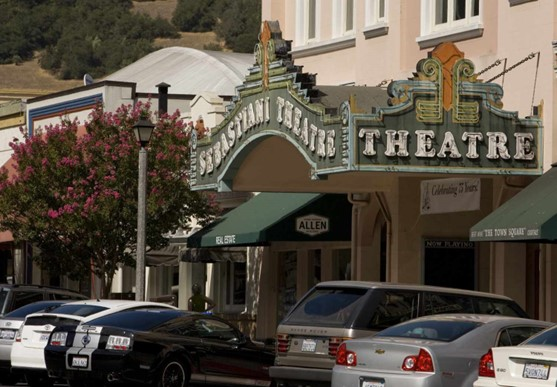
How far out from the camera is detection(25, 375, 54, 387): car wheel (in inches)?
922

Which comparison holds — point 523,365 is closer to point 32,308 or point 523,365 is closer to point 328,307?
point 328,307

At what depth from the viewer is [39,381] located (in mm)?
23562

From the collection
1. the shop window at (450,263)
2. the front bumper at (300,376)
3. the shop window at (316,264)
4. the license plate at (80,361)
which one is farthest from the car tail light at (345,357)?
the shop window at (316,264)

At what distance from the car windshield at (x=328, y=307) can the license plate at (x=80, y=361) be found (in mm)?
3244

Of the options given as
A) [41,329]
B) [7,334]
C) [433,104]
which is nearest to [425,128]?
[433,104]

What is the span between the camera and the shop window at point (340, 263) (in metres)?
32.1

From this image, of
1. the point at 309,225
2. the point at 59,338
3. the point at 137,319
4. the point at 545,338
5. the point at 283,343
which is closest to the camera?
the point at 545,338

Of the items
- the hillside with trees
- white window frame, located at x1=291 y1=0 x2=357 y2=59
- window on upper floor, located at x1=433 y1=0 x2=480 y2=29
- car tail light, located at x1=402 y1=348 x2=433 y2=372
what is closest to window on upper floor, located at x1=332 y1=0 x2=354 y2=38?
white window frame, located at x1=291 y1=0 x2=357 y2=59

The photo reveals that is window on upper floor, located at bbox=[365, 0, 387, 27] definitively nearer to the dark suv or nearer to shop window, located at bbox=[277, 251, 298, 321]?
shop window, located at bbox=[277, 251, 298, 321]

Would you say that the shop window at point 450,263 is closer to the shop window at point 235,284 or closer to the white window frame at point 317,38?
the white window frame at point 317,38

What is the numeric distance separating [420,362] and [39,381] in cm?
895

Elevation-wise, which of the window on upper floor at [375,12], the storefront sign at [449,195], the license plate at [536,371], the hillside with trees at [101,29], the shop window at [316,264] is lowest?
the license plate at [536,371]

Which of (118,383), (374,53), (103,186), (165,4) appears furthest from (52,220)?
(165,4)

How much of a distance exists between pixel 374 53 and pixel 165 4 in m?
136
